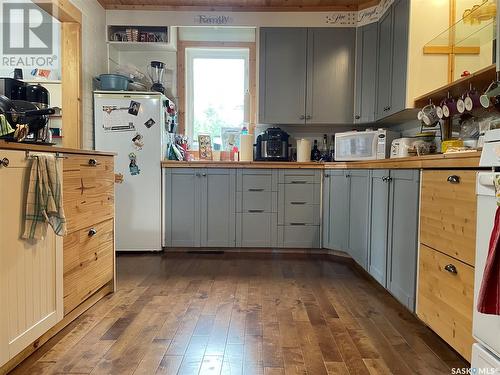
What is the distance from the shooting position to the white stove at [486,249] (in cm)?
121

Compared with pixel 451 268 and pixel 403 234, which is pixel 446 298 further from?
pixel 403 234

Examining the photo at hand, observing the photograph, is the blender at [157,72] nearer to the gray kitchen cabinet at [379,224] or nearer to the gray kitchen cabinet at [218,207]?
the gray kitchen cabinet at [218,207]

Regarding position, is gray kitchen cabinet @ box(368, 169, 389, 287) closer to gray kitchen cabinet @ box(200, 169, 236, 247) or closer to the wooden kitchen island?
gray kitchen cabinet @ box(200, 169, 236, 247)

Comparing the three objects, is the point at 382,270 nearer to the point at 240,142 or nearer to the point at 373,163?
the point at 373,163

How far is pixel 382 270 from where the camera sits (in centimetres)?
243

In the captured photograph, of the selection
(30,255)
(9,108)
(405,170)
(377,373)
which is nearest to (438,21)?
(405,170)

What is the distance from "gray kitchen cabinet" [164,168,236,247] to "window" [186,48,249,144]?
0.82m

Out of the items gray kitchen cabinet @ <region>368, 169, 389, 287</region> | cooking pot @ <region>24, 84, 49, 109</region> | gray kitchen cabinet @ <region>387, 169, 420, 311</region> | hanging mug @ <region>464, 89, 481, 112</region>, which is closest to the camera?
cooking pot @ <region>24, 84, 49, 109</region>

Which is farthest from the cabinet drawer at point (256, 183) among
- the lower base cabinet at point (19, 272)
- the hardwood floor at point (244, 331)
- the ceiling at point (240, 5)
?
the lower base cabinet at point (19, 272)

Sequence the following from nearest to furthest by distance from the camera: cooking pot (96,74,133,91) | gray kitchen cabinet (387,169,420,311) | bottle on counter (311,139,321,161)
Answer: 1. gray kitchen cabinet (387,169,420,311)
2. cooking pot (96,74,133,91)
3. bottle on counter (311,139,321,161)

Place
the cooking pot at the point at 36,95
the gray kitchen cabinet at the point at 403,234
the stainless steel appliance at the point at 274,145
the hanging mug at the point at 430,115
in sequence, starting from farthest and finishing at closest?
the stainless steel appliance at the point at 274,145, the hanging mug at the point at 430,115, the gray kitchen cabinet at the point at 403,234, the cooking pot at the point at 36,95

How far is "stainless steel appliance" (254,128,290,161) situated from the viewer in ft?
12.6

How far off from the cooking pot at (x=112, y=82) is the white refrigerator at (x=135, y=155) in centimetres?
8

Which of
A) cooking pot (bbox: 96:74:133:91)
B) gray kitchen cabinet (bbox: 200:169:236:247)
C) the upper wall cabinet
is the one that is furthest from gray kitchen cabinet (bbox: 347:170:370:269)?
cooking pot (bbox: 96:74:133:91)
